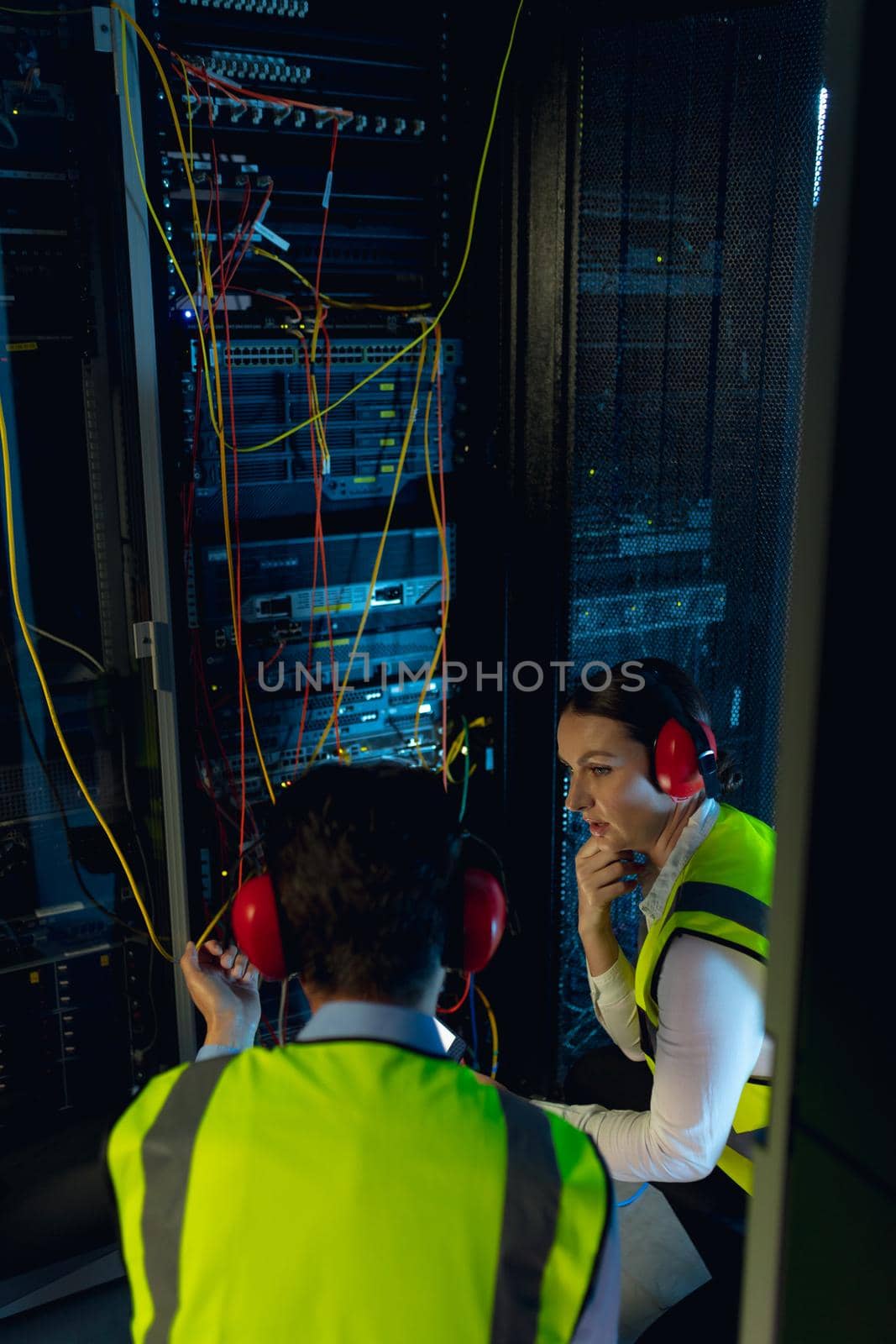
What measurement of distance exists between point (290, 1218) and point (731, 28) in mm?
1796

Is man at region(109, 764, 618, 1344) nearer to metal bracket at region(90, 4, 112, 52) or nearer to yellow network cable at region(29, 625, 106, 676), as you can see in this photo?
yellow network cable at region(29, 625, 106, 676)

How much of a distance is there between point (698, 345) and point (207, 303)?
862 mm

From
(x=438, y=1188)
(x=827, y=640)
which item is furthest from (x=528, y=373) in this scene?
(x=827, y=640)

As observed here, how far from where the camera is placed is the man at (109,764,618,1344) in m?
0.92

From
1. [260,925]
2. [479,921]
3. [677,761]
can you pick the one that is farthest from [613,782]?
[260,925]

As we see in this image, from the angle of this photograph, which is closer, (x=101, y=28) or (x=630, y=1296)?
(x=101, y=28)

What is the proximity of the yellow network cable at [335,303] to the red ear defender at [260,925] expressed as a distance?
4.17ft

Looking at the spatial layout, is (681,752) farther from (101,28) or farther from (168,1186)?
(101,28)

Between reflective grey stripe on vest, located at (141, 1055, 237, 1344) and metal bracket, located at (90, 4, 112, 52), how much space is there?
5.19 ft

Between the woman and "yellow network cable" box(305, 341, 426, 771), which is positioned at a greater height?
"yellow network cable" box(305, 341, 426, 771)

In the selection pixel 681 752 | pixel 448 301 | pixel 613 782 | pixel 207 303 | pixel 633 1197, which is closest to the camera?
pixel 681 752

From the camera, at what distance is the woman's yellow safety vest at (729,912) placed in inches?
62.4

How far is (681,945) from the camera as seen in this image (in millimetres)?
1588

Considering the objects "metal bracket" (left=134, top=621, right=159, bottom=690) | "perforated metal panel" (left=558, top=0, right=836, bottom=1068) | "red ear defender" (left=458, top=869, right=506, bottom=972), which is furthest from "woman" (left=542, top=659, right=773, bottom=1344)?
"metal bracket" (left=134, top=621, right=159, bottom=690)
